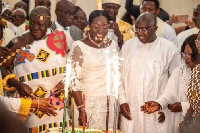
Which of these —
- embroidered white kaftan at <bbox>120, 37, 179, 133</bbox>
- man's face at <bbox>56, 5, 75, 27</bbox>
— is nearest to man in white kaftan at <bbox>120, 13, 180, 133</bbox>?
embroidered white kaftan at <bbox>120, 37, 179, 133</bbox>

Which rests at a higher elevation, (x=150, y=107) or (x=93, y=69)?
(x=93, y=69)

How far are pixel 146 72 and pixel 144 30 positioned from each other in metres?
0.55

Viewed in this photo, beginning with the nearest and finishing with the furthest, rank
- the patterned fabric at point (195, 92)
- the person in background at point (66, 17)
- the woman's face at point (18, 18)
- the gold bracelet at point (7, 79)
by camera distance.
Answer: the patterned fabric at point (195, 92) < the gold bracelet at point (7, 79) < the person in background at point (66, 17) < the woman's face at point (18, 18)

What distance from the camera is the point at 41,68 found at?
483cm

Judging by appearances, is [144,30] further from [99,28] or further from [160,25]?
[160,25]

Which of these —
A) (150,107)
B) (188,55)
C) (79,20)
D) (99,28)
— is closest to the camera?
(188,55)

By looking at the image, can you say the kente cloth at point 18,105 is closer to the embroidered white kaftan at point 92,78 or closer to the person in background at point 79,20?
the embroidered white kaftan at point 92,78

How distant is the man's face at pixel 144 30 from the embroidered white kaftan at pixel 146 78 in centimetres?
13

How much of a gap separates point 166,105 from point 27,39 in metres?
2.03

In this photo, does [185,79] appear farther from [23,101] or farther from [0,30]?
[0,30]

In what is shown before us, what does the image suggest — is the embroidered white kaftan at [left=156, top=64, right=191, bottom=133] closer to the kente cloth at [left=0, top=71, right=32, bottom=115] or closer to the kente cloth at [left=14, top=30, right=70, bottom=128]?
the kente cloth at [left=14, top=30, right=70, bottom=128]

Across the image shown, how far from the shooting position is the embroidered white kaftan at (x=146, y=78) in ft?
15.6

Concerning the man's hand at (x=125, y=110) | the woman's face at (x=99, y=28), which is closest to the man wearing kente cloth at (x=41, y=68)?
the woman's face at (x=99, y=28)

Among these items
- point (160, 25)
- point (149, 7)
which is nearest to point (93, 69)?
point (149, 7)
